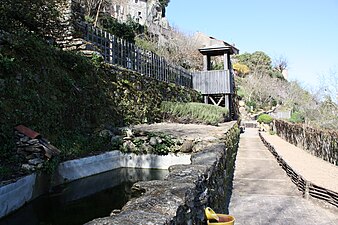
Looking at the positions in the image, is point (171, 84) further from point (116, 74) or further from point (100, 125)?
point (100, 125)

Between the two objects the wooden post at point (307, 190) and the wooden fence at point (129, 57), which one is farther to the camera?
the wooden fence at point (129, 57)

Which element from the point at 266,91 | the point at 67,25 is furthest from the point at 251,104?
the point at 67,25

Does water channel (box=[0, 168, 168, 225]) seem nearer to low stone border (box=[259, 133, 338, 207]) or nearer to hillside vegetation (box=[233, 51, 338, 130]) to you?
low stone border (box=[259, 133, 338, 207])

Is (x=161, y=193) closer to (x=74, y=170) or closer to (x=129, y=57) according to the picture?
(x=74, y=170)

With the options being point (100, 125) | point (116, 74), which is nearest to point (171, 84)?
point (116, 74)

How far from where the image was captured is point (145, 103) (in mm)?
10172

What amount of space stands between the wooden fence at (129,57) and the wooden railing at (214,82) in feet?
6.70

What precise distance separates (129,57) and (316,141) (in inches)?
295

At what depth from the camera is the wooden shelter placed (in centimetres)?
1538

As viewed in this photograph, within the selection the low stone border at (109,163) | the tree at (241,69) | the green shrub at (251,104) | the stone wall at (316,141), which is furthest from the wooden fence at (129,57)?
the tree at (241,69)

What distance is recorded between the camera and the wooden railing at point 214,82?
15.4 m

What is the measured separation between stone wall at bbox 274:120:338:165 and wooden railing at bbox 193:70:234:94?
13.0 ft

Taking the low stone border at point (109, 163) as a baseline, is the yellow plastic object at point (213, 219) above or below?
above

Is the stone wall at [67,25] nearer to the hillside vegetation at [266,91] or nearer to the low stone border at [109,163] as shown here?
the low stone border at [109,163]
